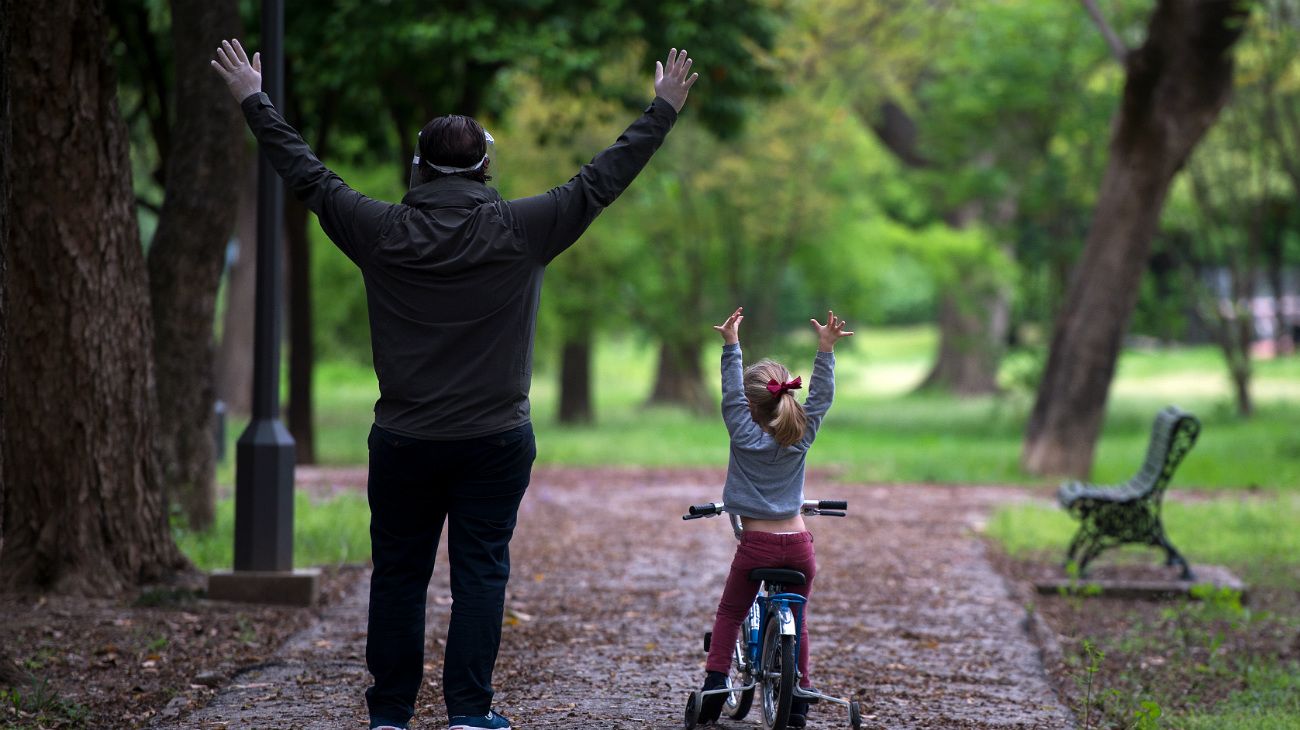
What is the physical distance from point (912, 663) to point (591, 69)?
9127 mm

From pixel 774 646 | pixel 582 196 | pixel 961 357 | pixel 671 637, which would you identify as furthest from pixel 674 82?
pixel 961 357

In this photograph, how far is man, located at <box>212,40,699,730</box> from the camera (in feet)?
16.2

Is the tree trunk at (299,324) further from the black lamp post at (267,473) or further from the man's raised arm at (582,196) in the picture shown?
the man's raised arm at (582,196)

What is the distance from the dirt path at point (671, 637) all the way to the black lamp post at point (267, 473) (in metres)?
0.41

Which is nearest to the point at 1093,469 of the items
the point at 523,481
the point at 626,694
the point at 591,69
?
the point at 591,69

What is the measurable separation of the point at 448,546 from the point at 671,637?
9.93ft

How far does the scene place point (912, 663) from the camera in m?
7.42

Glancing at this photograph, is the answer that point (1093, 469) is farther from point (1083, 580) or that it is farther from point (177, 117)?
point (177, 117)

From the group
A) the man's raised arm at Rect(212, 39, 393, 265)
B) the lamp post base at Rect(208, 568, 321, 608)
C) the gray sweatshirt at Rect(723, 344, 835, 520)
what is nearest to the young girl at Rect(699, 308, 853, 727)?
the gray sweatshirt at Rect(723, 344, 835, 520)

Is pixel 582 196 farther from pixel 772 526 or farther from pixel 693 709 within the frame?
pixel 693 709

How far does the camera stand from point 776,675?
18.0 feet

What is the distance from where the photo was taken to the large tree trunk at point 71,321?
8.05 meters

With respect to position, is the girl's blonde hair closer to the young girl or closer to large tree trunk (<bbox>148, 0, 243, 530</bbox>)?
the young girl

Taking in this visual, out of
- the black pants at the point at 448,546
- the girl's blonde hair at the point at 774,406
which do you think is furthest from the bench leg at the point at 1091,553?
the black pants at the point at 448,546
